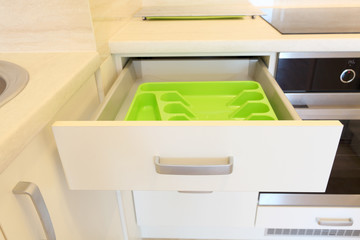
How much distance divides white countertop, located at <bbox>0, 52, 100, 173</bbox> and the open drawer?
4 cm

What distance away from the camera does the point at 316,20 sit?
3.07ft

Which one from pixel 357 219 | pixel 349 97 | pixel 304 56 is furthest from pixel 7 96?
pixel 357 219

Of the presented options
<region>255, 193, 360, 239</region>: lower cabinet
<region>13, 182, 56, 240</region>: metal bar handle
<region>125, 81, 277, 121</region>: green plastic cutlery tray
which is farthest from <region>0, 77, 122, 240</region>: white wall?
<region>255, 193, 360, 239</region>: lower cabinet

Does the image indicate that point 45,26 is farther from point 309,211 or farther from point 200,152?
point 309,211

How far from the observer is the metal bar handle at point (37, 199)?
383 millimetres

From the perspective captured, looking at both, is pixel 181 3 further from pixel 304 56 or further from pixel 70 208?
pixel 70 208

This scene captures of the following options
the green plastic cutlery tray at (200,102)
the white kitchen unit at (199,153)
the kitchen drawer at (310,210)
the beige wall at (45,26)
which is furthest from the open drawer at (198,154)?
the kitchen drawer at (310,210)

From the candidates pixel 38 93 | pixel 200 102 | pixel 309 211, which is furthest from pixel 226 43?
pixel 309 211

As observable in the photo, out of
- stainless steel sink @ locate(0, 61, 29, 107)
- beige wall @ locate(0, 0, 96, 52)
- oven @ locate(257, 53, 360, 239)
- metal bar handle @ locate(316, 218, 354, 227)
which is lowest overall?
metal bar handle @ locate(316, 218, 354, 227)

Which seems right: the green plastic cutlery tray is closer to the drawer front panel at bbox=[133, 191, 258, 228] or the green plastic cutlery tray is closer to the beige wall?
the beige wall

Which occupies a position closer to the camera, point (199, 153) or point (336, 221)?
point (199, 153)

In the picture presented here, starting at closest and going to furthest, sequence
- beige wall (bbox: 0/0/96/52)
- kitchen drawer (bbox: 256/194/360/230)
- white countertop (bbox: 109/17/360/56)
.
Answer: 1. beige wall (bbox: 0/0/96/52)
2. white countertop (bbox: 109/17/360/56)
3. kitchen drawer (bbox: 256/194/360/230)

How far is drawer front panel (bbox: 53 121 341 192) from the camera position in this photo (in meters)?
0.44

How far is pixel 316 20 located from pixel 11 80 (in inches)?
35.7
